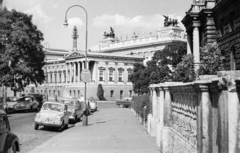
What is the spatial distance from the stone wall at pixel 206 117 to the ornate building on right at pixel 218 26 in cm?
2101

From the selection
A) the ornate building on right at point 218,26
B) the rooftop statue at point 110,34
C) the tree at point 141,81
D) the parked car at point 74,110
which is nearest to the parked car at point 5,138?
the parked car at point 74,110

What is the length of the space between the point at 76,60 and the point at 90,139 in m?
78.2

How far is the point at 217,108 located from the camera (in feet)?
19.7

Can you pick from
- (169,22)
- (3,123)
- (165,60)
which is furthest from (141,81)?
(3,123)

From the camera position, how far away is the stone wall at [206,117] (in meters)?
5.27

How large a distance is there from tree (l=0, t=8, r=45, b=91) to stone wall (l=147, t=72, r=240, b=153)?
30.7 metres

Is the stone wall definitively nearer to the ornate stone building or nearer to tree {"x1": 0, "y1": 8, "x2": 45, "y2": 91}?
tree {"x1": 0, "y1": 8, "x2": 45, "y2": 91}

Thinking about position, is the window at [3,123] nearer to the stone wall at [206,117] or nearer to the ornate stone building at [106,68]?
the stone wall at [206,117]

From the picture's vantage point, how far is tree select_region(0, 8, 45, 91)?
3828 centimetres

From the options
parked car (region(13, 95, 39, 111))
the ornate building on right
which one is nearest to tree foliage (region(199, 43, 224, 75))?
the ornate building on right

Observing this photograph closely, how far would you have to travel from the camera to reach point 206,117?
6.53 meters

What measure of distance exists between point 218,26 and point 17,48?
21.1m

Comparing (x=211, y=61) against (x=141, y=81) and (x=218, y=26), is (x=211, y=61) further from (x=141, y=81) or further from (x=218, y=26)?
(x=141, y=81)

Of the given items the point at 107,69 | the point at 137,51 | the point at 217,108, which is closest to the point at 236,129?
the point at 217,108
